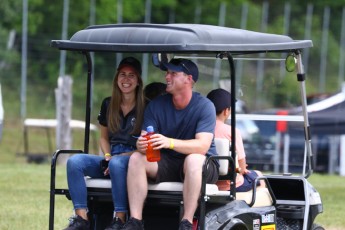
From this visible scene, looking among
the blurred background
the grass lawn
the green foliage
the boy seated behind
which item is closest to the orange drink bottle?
the boy seated behind

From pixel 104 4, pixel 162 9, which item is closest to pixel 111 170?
pixel 104 4

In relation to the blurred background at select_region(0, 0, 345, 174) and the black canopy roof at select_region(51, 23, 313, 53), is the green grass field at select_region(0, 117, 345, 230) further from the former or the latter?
the black canopy roof at select_region(51, 23, 313, 53)

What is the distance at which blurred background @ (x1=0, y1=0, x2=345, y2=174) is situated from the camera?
2452cm

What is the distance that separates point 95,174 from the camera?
9141 millimetres

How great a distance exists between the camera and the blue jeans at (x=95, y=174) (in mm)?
8727

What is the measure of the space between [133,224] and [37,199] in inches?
236

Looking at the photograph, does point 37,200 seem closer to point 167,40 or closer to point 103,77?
point 167,40

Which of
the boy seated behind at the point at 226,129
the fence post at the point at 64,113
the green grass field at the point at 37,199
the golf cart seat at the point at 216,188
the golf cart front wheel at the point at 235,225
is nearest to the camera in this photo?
the golf cart seat at the point at 216,188

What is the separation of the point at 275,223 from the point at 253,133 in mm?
15993

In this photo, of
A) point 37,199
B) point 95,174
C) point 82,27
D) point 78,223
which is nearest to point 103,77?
point 82,27

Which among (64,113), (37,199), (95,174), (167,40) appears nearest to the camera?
(167,40)

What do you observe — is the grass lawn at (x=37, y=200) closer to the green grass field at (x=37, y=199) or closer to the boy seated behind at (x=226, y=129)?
the green grass field at (x=37, y=199)

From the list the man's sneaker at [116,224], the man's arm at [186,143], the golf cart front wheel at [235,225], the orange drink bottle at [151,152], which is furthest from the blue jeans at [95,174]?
the golf cart front wheel at [235,225]

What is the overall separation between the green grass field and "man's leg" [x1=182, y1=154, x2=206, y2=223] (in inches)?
134
